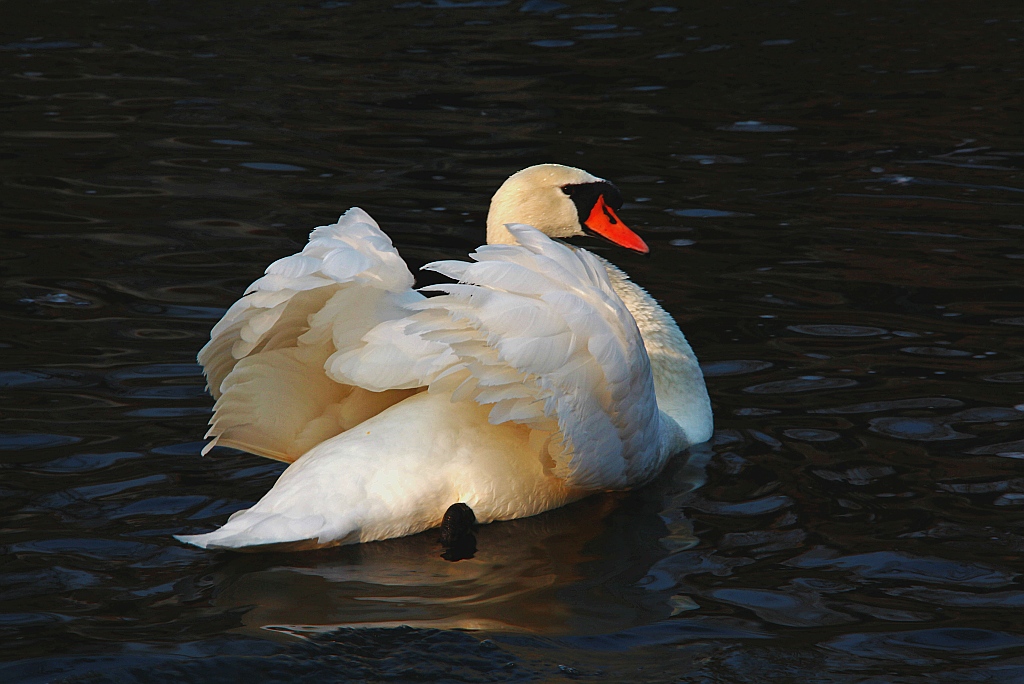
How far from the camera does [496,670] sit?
3.84 meters

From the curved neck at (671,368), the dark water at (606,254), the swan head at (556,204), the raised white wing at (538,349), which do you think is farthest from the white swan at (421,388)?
the swan head at (556,204)

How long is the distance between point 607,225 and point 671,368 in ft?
2.69

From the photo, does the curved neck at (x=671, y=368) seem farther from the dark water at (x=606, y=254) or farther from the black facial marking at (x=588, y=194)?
the black facial marking at (x=588, y=194)

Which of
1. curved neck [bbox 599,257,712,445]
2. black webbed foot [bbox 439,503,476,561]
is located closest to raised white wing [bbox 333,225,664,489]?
black webbed foot [bbox 439,503,476,561]

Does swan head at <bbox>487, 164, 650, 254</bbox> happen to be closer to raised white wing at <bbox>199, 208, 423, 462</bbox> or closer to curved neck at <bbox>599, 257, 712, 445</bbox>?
curved neck at <bbox>599, 257, 712, 445</bbox>

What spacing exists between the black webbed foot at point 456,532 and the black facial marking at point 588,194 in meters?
2.00

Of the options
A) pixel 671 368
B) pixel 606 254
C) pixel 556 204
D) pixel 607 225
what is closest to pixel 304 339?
pixel 556 204

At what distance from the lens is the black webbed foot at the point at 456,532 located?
4805 mm

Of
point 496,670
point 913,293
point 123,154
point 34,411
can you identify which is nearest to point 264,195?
point 123,154

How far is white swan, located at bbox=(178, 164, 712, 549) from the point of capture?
4602mm

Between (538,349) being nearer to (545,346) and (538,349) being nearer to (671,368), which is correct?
(545,346)

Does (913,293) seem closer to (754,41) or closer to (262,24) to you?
(754,41)

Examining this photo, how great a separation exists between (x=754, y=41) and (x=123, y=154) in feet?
22.6

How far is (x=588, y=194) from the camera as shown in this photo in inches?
251
